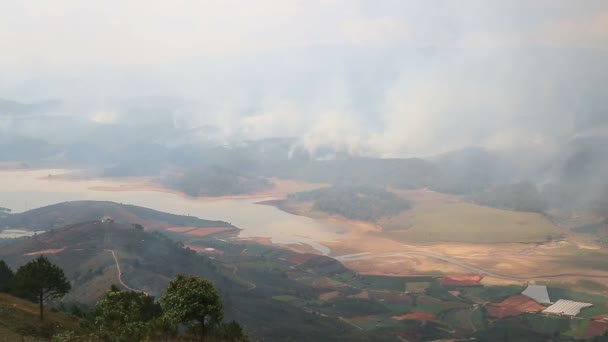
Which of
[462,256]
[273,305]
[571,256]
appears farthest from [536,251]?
[273,305]

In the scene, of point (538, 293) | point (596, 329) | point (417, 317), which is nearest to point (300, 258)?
point (417, 317)

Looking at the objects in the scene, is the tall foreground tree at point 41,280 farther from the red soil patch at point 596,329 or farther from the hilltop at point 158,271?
the red soil patch at point 596,329

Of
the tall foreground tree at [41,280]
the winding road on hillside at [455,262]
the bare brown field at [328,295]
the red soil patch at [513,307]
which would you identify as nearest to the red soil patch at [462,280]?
the winding road on hillside at [455,262]

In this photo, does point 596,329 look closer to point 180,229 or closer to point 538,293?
point 538,293

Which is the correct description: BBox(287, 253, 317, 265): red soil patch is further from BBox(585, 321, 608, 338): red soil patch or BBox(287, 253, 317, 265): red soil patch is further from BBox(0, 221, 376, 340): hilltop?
BBox(585, 321, 608, 338): red soil patch

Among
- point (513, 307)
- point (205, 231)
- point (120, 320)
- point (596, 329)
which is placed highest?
Answer: point (205, 231)
